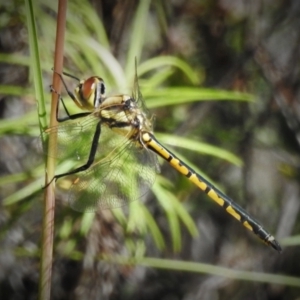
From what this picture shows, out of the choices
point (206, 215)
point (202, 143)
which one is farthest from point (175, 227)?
point (202, 143)

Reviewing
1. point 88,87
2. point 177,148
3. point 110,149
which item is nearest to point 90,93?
point 88,87

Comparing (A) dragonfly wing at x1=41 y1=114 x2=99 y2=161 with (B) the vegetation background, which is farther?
(B) the vegetation background

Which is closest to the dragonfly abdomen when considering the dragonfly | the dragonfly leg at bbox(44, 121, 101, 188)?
the dragonfly

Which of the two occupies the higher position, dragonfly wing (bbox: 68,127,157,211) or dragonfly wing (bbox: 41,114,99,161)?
dragonfly wing (bbox: 41,114,99,161)

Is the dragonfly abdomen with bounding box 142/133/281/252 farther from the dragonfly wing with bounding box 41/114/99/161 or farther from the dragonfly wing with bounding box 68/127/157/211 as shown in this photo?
the dragonfly wing with bounding box 41/114/99/161

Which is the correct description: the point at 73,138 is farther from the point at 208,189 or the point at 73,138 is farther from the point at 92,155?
the point at 208,189
